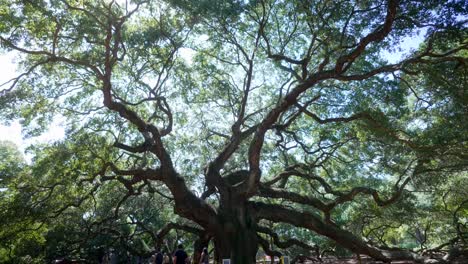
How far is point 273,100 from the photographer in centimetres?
1207

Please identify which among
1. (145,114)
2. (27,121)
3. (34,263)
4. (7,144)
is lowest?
(34,263)

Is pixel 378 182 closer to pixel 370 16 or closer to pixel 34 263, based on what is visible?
pixel 370 16

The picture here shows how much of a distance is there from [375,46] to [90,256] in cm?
1421

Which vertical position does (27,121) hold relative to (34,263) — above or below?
above

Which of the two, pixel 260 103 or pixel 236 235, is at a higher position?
pixel 260 103

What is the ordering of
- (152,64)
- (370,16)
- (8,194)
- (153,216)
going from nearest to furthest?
(370,16), (152,64), (8,194), (153,216)

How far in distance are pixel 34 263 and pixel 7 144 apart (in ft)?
47.2

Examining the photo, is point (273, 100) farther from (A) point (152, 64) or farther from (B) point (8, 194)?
(B) point (8, 194)

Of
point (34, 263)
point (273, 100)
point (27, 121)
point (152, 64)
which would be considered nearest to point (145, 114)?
point (152, 64)

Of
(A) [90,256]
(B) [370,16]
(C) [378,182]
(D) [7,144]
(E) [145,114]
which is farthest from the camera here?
(D) [7,144]

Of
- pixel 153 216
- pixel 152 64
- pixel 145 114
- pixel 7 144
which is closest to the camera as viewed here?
pixel 152 64

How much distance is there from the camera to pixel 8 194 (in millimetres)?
10789

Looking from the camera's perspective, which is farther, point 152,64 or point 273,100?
point 273,100

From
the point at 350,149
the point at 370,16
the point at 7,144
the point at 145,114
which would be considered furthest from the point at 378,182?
the point at 7,144
